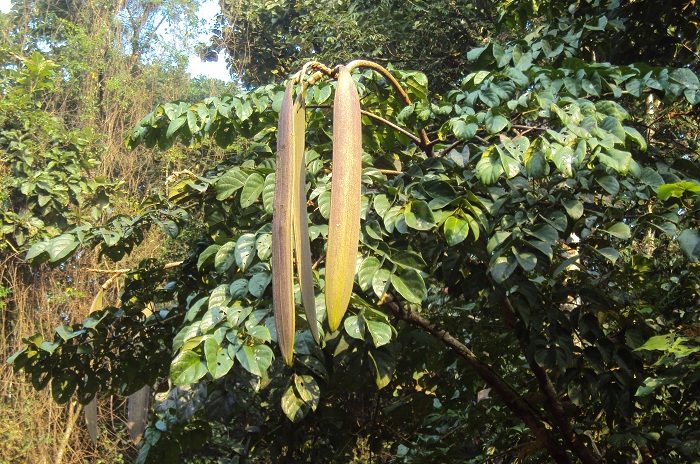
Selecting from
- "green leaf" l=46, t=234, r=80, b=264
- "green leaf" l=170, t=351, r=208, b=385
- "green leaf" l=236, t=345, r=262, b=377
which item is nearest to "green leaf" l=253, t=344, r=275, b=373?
"green leaf" l=236, t=345, r=262, b=377

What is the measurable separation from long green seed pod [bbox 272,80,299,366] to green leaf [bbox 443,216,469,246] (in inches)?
31.3

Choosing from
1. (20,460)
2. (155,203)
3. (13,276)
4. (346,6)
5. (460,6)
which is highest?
(346,6)

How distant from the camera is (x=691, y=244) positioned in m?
1.62

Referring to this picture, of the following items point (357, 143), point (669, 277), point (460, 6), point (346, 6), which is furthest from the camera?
point (346, 6)

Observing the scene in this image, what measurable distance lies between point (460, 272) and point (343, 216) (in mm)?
1336

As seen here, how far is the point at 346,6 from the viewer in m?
7.40

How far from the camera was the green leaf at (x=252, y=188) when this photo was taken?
86.4 inches

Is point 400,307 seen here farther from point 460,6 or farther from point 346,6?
point 346,6

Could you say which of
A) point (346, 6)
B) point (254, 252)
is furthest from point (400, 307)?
point (346, 6)

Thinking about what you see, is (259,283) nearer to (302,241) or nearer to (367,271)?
(367,271)

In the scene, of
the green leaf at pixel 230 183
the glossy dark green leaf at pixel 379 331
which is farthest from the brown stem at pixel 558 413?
the green leaf at pixel 230 183

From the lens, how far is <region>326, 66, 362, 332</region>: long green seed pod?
1009 mm

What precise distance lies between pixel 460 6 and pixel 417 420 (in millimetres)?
4008

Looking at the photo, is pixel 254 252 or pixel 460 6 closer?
pixel 254 252
